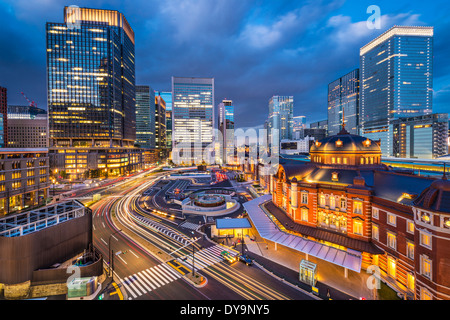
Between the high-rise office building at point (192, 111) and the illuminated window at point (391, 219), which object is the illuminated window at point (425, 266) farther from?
the high-rise office building at point (192, 111)

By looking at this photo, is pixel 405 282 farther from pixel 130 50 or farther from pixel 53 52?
pixel 130 50

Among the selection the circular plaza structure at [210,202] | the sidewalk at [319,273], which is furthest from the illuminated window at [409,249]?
the circular plaza structure at [210,202]

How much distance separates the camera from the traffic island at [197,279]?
3117 centimetres

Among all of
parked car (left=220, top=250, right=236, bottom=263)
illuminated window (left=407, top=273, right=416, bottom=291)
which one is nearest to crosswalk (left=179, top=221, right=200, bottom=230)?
parked car (left=220, top=250, right=236, bottom=263)

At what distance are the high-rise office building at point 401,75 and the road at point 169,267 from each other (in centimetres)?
17499

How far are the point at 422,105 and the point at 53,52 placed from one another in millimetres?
257684

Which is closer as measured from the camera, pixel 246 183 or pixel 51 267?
pixel 51 267

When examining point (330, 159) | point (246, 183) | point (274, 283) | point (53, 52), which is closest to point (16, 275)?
point (274, 283)

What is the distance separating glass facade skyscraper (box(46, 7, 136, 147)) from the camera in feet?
413

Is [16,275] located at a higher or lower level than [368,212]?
lower

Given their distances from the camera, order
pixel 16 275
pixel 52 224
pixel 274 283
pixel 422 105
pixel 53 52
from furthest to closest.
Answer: pixel 422 105 < pixel 53 52 < pixel 52 224 < pixel 274 283 < pixel 16 275

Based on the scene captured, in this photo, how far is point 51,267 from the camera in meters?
31.5
